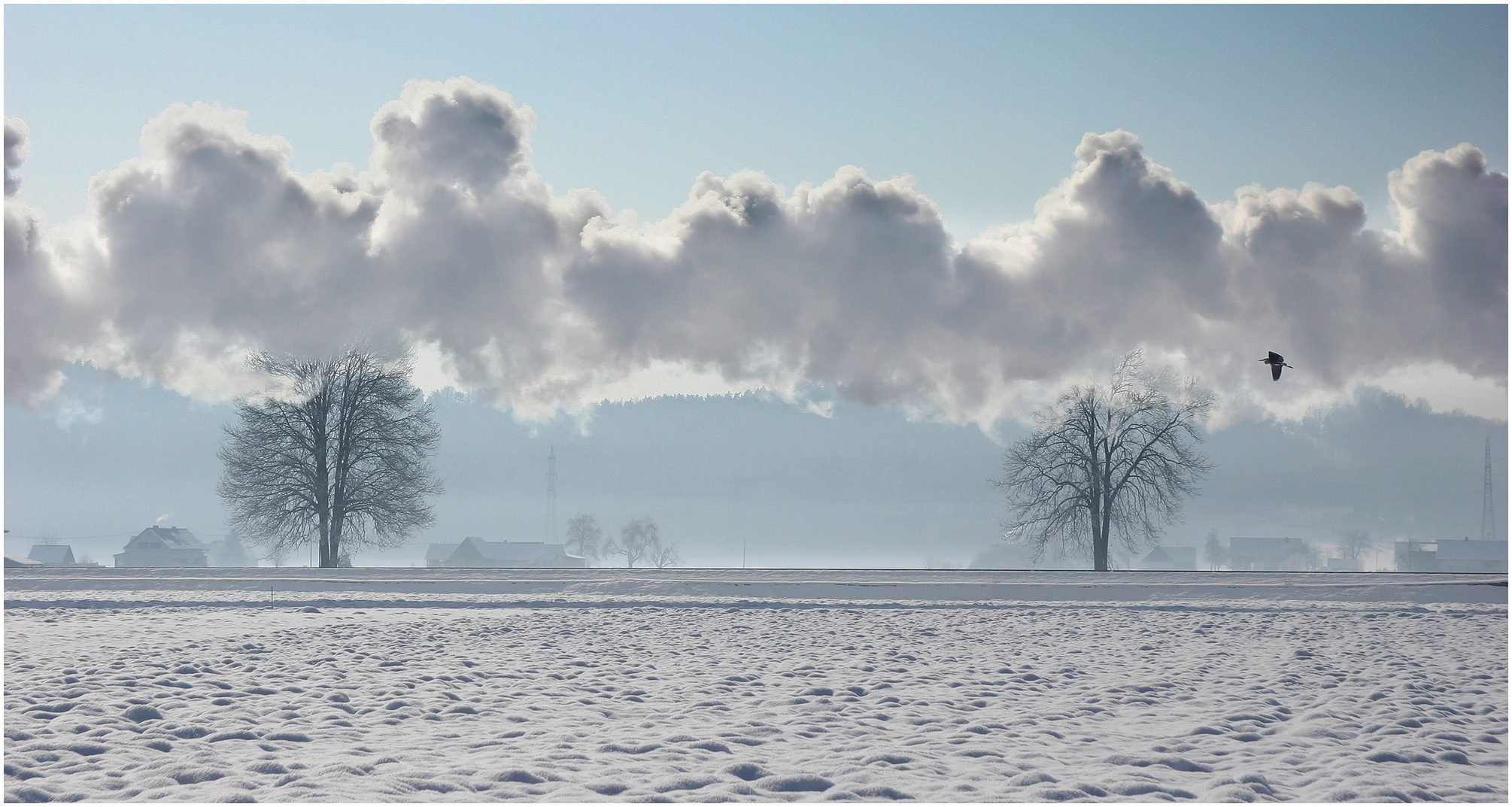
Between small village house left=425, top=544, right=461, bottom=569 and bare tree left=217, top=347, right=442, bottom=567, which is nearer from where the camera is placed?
bare tree left=217, top=347, right=442, bottom=567

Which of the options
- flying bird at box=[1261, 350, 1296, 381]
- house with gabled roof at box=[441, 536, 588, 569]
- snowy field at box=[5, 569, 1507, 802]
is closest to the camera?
snowy field at box=[5, 569, 1507, 802]

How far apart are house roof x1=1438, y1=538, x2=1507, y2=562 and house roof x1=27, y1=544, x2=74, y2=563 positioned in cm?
15895

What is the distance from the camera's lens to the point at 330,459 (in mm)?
40156

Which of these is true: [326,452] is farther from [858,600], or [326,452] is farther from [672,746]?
[672,746]

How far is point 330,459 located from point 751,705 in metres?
34.3

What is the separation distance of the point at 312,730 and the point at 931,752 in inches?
171

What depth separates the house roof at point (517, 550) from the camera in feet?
464

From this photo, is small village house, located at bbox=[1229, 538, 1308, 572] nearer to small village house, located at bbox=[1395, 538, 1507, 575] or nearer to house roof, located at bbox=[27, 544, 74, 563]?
small village house, located at bbox=[1395, 538, 1507, 575]

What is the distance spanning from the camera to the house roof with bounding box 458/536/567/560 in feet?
464

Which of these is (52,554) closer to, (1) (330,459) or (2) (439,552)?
(2) (439,552)

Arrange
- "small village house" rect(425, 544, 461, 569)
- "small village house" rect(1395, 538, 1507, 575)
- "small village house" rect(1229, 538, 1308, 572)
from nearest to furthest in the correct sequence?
1. "small village house" rect(1395, 538, 1507, 575)
2. "small village house" rect(425, 544, 461, 569)
3. "small village house" rect(1229, 538, 1308, 572)

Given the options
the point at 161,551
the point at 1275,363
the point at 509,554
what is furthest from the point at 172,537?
the point at 1275,363

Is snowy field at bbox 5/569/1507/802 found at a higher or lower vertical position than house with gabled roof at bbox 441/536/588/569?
higher

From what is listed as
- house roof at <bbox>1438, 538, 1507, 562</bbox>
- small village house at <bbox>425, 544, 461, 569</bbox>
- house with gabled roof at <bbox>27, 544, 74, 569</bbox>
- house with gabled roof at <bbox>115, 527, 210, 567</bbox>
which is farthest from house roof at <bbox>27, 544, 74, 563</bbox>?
house roof at <bbox>1438, 538, 1507, 562</bbox>
